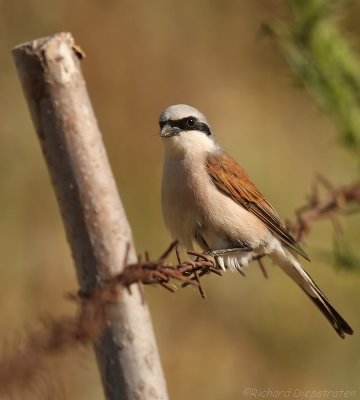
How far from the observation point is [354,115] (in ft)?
10.2

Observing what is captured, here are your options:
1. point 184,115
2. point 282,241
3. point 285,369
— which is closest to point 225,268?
point 282,241

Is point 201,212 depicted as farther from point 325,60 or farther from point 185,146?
point 325,60

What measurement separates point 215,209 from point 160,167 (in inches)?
68.7

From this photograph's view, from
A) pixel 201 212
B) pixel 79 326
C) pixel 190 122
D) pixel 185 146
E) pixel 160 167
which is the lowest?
pixel 79 326

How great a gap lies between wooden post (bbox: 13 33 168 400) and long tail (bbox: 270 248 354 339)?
5.68 feet

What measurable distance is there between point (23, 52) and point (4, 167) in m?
2.83

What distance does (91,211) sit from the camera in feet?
5.05

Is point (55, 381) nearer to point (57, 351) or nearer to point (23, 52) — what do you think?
point (57, 351)

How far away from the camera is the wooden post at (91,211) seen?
1.51 metres

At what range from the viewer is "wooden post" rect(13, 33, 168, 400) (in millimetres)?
1510

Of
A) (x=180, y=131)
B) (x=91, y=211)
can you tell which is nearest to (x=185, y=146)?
(x=180, y=131)

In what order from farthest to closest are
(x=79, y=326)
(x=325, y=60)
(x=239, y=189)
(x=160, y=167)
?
(x=160, y=167)
(x=239, y=189)
(x=325, y=60)
(x=79, y=326)

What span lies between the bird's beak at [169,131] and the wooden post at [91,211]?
175 centimetres

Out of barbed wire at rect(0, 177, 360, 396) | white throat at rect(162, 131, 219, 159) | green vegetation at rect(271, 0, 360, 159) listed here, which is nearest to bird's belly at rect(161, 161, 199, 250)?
white throat at rect(162, 131, 219, 159)
